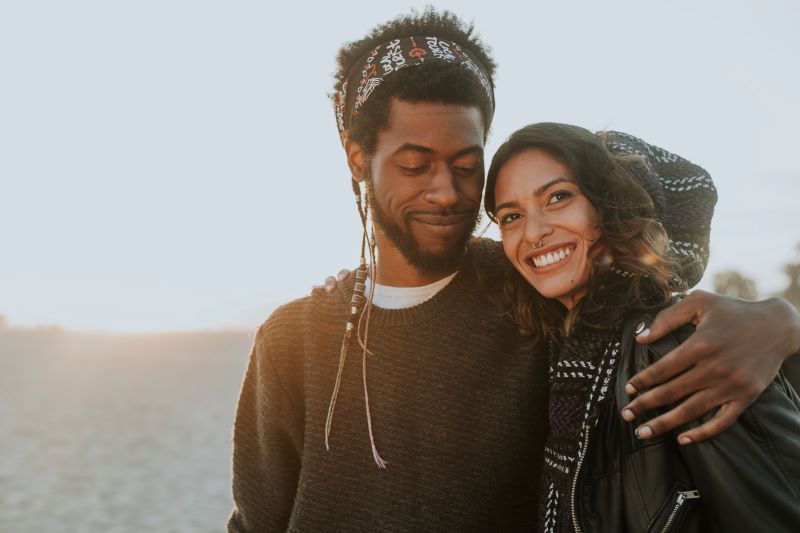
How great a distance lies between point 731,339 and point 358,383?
4.66 ft

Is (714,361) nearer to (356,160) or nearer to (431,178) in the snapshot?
(431,178)

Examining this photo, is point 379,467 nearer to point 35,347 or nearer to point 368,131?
point 368,131

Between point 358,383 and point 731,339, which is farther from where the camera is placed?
point 358,383

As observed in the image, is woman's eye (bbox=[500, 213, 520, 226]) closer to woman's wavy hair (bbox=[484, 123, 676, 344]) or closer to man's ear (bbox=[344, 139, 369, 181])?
woman's wavy hair (bbox=[484, 123, 676, 344])

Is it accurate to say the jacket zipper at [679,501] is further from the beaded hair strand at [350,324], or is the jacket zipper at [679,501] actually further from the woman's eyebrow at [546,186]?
the beaded hair strand at [350,324]

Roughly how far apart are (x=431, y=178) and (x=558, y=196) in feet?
1.65

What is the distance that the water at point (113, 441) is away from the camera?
6.95 metres

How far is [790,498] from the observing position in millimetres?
1684

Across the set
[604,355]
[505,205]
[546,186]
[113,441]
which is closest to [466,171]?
[505,205]

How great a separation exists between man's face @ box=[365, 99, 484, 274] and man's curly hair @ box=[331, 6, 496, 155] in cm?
4

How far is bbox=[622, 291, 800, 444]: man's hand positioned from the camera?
1804 millimetres

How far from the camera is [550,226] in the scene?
239 cm

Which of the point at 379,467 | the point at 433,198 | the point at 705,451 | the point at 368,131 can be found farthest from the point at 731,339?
the point at 368,131

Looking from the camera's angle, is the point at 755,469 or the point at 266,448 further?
the point at 266,448
